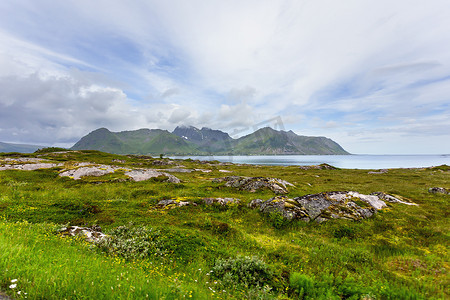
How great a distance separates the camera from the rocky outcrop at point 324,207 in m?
16.0

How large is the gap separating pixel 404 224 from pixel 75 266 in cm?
2170

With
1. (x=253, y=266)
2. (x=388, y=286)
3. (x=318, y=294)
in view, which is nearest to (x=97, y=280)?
(x=253, y=266)

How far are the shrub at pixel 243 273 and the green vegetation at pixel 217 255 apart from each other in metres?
0.05

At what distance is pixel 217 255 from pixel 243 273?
2265 mm

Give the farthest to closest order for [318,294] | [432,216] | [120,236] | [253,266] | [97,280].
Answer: [432,216]
[120,236]
[253,266]
[318,294]
[97,280]

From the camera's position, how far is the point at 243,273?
8.02 meters

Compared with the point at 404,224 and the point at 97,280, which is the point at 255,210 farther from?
the point at 97,280

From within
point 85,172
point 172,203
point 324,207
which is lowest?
point 172,203

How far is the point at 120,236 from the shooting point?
10.5 m

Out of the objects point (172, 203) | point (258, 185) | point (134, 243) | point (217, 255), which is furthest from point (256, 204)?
point (134, 243)

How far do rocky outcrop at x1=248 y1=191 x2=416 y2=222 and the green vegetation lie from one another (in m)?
0.86

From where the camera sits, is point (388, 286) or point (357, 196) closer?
point (388, 286)

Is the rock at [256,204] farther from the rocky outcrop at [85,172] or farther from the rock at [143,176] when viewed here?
the rocky outcrop at [85,172]

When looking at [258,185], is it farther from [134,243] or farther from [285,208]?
[134,243]
